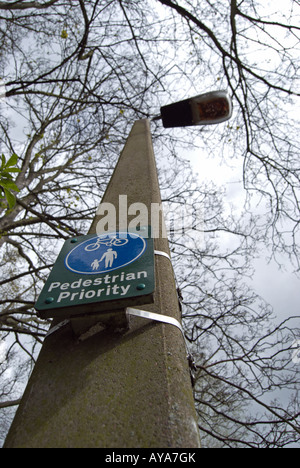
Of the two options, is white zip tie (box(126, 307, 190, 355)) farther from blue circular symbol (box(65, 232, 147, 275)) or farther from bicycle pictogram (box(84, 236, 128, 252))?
bicycle pictogram (box(84, 236, 128, 252))

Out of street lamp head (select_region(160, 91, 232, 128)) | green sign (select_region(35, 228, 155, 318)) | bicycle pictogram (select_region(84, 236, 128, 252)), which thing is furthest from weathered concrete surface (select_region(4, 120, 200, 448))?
street lamp head (select_region(160, 91, 232, 128))

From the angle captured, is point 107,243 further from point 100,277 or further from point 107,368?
point 107,368

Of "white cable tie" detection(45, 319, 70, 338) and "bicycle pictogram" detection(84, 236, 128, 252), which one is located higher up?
"bicycle pictogram" detection(84, 236, 128, 252)

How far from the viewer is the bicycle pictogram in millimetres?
1456

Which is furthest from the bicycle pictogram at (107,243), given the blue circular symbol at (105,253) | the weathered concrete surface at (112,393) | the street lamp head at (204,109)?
the street lamp head at (204,109)

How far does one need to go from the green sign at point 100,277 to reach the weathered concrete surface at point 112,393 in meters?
0.15

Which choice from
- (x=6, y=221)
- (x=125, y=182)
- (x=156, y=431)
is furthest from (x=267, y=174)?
(x=156, y=431)

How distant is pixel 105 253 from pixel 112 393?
2.02 feet

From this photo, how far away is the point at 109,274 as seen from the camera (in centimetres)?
123

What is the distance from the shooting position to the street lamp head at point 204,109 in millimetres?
3037

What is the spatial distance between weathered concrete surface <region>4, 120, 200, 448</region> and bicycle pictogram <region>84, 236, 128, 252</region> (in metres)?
0.33

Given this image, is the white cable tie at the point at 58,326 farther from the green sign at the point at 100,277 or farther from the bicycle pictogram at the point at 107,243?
Result: the bicycle pictogram at the point at 107,243

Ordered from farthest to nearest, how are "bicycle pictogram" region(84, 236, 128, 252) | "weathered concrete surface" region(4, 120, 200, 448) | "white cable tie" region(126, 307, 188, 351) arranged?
"bicycle pictogram" region(84, 236, 128, 252) < "white cable tie" region(126, 307, 188, 351) < "weathered concrete surface" region(4, 120, 200, 448)

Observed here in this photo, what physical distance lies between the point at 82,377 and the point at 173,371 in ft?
1.05
